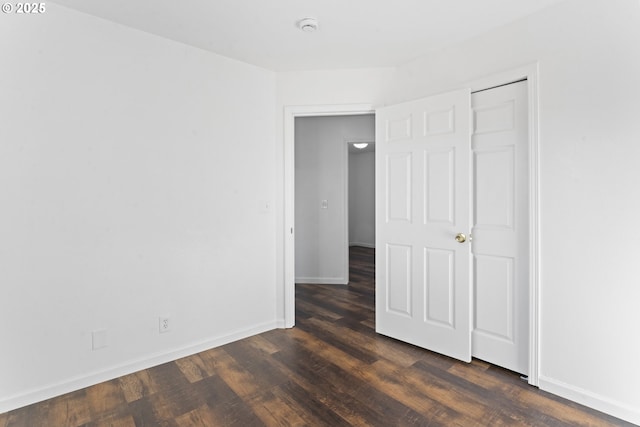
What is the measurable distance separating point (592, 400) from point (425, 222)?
4.90 ft

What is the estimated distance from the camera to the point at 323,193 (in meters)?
4.93

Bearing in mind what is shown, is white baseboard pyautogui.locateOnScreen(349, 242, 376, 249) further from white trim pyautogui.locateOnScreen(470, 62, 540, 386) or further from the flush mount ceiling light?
the flush mount ceiling light

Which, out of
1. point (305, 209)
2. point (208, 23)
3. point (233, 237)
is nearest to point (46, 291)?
point (233, 237)

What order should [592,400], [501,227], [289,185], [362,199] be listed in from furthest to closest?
[362,199] → [289,185] → [501,227] → [592,400]

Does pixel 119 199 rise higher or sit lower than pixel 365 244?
higher

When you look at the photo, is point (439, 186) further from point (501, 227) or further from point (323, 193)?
point (323, 193)

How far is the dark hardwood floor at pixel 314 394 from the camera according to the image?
1.85 meters

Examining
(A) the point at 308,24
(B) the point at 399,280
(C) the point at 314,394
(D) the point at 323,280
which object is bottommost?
(C) the point at 314,394

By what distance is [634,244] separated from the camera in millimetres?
1816

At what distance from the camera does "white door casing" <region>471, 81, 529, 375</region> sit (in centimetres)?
229

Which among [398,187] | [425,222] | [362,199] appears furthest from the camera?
[362,199]

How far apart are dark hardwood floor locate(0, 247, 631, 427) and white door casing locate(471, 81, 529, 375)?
22 cm

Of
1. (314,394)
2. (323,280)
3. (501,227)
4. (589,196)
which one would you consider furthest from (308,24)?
(323,280)

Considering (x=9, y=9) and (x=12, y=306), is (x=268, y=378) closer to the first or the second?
(x=12, y=306)
